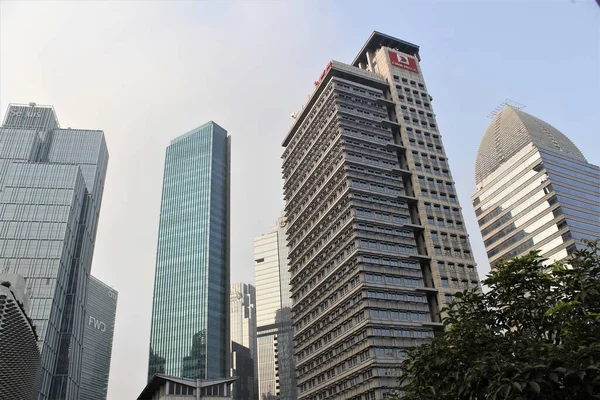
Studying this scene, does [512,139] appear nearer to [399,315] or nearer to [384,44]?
[384,44]

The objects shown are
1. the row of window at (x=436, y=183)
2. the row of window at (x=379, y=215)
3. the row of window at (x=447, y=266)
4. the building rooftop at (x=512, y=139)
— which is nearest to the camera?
the row of window at (x=447, y=266)

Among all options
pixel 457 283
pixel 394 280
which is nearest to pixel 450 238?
pixel 457 283

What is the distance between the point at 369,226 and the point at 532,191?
53562mm

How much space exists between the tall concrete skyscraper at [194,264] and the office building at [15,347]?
51208 millimetres

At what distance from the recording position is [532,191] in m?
121

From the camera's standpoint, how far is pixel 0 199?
14250cm

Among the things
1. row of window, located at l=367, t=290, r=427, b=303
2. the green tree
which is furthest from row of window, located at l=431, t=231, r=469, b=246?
the green tree

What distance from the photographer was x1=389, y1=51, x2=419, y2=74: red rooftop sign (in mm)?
114188

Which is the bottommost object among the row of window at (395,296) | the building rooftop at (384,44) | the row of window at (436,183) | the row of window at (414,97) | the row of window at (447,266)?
the row of window at (395,296)

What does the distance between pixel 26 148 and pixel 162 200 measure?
4702 centimetres

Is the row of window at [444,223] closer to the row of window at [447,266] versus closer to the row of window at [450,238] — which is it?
the row of window at [450,238]

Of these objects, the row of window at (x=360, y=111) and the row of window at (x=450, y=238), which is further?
the row of window at (x=360, y=111)

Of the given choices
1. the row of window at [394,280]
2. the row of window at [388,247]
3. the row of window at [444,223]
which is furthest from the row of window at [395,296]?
the row of window at [444,223]

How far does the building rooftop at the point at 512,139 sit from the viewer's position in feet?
434
